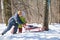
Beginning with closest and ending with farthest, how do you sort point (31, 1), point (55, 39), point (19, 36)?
point (55, 39) < point (19, 36) < point (31, 1)

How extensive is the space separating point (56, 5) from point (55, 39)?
11.7ft

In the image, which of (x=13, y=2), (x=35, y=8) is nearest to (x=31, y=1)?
(x=35, y=8)

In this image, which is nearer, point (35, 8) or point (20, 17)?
point (20, 17)

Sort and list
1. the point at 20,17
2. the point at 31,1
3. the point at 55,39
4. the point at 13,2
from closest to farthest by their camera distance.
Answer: the point at 55,39, the point at 20,17, the point at 13,2, the point at 31,1

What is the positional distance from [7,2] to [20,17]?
3.90 feet

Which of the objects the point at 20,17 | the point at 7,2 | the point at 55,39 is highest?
the point at 7,2

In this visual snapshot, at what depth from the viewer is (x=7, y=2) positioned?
6234mm

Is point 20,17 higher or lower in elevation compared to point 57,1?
lower

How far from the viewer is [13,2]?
22.9 ft

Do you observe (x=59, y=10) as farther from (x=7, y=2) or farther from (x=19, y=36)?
(x=19, y=36)

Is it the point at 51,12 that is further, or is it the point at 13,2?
the point at 51,12

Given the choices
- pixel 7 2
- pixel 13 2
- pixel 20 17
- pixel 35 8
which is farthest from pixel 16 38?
pixel 35 8

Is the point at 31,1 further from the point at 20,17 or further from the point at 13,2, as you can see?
the point at 20,17

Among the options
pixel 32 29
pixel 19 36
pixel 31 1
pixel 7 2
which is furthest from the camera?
pixel 31 1
